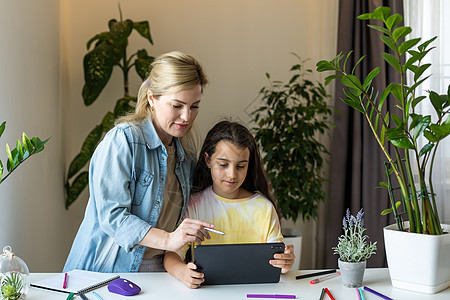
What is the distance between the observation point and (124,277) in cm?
154

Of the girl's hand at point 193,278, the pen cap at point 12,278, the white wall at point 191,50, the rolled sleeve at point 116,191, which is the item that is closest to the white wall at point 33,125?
the white wall at point 191,50

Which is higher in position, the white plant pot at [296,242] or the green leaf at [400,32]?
the green leaf at [400,32]

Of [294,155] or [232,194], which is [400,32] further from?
[294,155]

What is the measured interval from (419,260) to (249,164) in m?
0.71

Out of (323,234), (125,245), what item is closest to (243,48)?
(323,234)

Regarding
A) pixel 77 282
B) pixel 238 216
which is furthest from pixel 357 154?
pixel 77 282

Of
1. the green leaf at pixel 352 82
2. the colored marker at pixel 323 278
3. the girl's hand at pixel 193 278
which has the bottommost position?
the colored marker at pixel 323 278

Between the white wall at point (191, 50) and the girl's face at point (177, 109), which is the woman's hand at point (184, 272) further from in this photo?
the white wall at point (191, 50)

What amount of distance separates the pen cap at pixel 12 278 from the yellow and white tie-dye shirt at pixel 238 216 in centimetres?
61

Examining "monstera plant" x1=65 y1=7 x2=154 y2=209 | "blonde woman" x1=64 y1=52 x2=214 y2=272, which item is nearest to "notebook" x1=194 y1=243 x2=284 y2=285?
"blonde woman" x1=64 y1=52 x2=214 y2=272

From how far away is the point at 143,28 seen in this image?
2.97 metres

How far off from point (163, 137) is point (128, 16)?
1632 millimetres

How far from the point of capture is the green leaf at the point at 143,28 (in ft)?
9.68

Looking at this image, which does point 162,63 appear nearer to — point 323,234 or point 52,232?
point 52,232
